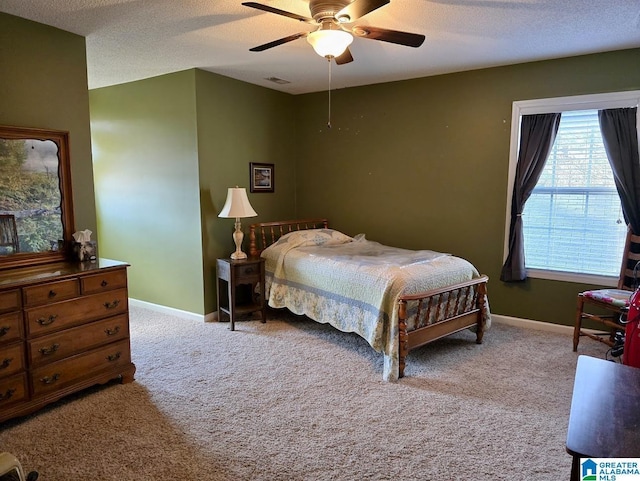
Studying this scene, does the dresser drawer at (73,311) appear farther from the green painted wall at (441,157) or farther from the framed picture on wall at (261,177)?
the green painted wall at (441,157)

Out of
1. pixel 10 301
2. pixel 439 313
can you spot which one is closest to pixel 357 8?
pixel 439 313

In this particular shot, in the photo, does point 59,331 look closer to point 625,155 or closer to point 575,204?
point 575,204

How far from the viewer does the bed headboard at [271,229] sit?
14.7ft

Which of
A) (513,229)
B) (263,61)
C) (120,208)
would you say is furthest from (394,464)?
(120,208)

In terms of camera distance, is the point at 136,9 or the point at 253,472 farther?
the point at 136,9

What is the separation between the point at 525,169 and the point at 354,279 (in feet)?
6.49

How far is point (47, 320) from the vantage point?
8.30 ft

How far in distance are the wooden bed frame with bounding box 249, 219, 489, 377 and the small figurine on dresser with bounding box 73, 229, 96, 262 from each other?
226cm

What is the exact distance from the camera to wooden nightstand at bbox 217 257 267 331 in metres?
4.05

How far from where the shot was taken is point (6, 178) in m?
2.69

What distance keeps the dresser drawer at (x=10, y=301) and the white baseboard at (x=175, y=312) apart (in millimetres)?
2040

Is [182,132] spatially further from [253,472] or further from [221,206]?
[253,472]

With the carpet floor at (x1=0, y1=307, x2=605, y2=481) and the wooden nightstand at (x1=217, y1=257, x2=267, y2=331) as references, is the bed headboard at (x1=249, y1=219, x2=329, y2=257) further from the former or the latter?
the carpet floor at (x1=0, y1=307, x2=605, y2=481)

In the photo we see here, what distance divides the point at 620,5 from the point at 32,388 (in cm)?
425
